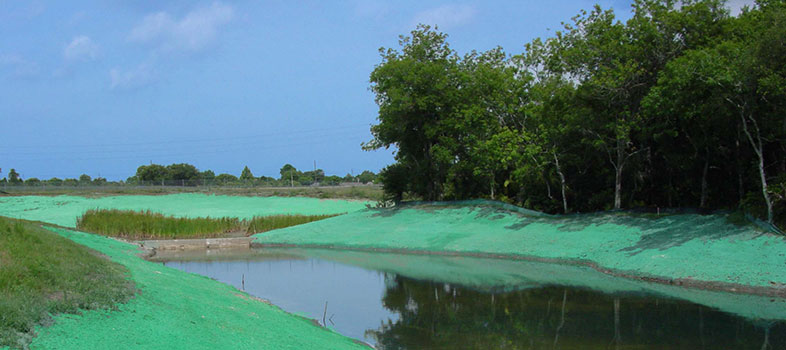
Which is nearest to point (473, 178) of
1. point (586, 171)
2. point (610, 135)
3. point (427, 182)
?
point (427, 182)

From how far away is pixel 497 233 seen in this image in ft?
75.0

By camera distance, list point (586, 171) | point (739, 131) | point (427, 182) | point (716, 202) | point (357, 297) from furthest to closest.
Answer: point (427, 182), point (586, 171), point (716, 202), point (739, 131), point (357, 297)

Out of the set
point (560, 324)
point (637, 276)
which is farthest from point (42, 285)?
point (637, 276)

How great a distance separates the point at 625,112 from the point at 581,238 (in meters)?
4.61

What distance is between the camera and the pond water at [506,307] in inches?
391

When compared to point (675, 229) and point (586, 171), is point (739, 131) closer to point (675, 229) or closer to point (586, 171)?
point (675, 229)

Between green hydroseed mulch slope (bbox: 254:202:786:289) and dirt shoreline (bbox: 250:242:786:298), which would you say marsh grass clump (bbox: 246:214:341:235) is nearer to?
green hydroseed mulch slope (bbox: 254:202:786:289)

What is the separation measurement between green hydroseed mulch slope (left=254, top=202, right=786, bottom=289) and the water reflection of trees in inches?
110

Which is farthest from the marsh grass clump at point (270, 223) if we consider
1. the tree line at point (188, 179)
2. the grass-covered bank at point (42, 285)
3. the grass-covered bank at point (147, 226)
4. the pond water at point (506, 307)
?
the tree line at point (188, 179)

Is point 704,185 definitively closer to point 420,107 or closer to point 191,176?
point 420,107

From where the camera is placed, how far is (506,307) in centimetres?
1274

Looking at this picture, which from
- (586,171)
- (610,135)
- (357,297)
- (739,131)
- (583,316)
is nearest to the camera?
(583,316)

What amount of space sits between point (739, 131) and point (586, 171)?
24.4 ft

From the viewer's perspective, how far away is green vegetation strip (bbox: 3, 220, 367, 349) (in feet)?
20.4
